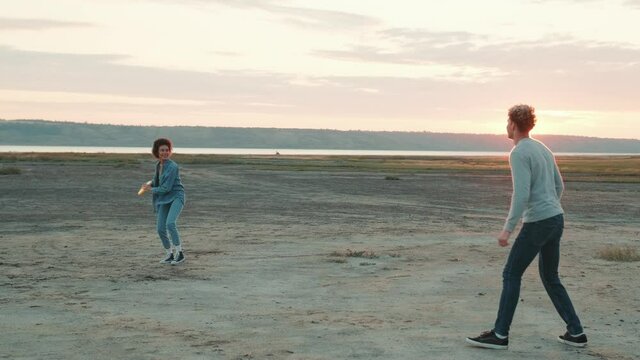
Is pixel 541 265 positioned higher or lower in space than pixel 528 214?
lower

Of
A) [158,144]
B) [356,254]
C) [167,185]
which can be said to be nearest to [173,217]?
[167,185]

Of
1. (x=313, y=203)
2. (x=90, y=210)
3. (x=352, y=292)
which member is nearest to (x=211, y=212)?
(x=90, y=210)

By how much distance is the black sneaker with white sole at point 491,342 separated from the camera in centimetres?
704

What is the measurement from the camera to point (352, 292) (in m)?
10.0

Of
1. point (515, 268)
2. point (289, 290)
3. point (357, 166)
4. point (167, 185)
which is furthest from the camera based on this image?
point (357, 166)

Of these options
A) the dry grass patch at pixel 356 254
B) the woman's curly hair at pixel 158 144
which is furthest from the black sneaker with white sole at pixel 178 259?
the dry grass patch at pixel 356 254

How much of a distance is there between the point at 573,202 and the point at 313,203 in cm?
1117

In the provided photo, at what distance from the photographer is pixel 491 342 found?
7039 millimetres

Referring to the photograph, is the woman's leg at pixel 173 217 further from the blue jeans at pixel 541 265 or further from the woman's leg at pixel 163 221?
the blue jeans at pixel 541 265

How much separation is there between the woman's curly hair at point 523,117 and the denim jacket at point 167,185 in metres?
6.31

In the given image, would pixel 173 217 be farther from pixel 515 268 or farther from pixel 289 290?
pixel 515 268

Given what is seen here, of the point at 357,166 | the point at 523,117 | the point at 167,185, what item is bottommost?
the point at 357,166

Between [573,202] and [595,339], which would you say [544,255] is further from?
[573,202]

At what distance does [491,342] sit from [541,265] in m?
0.92
